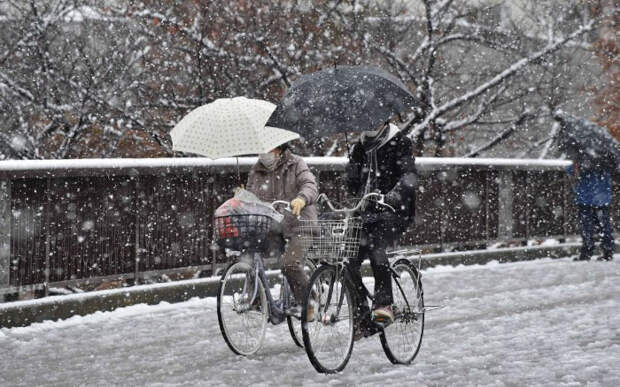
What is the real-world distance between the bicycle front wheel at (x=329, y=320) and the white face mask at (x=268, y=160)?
1244 mm

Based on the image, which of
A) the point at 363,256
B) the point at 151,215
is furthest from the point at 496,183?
the point at 363,256

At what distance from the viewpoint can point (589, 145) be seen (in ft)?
42.6

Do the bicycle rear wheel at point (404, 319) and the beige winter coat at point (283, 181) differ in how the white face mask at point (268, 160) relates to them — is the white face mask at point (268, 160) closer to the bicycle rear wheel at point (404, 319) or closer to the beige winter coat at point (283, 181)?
the beige winter coat at point (283, 181)

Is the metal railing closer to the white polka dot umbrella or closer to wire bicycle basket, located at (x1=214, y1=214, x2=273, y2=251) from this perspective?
the white polka dot umbrella

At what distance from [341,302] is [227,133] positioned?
1764 mm

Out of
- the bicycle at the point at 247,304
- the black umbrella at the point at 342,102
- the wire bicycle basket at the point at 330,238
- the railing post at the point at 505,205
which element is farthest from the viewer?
the railing post at the point at 505,205

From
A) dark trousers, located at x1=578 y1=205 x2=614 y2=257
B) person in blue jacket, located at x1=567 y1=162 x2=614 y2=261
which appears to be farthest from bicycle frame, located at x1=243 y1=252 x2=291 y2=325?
dark trousers, located at x1=578 y1=205 x2=614 y2=257

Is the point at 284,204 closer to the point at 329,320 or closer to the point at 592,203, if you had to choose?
the point at 329,320

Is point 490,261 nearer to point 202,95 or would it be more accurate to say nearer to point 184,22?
point 202,95

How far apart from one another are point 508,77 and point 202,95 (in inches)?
231

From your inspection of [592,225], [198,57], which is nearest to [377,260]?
[198,57]

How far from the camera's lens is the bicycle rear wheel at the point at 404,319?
6320 millimetres

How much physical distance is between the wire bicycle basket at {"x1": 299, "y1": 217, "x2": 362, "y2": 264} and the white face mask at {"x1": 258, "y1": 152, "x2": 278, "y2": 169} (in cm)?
125

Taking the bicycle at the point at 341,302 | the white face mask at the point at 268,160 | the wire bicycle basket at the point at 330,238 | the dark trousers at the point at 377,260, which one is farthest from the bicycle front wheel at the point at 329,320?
the white face mask at the point at 268,160
